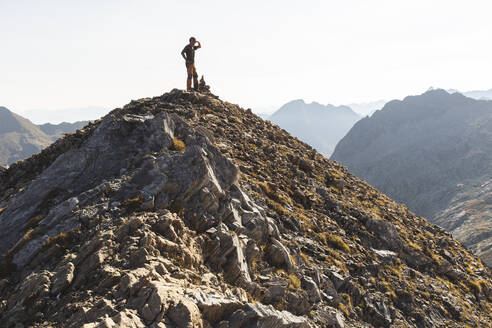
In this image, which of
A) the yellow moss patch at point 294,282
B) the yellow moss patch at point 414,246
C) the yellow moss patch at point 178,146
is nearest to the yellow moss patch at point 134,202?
the yellow moss patch at point 178,146

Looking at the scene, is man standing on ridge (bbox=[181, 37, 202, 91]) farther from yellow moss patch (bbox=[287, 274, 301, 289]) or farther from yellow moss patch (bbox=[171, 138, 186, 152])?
yellow moss patch (bbox=[287, 274, 301, 289])

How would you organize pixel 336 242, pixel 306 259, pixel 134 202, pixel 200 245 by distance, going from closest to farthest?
pixel 200 245 → pixel 134 202 → pixel 306 259 → pixel 336 242

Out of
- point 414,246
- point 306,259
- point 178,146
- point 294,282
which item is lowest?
point 414,246

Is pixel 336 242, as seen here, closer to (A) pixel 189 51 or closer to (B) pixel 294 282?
(B) pixel 294 282

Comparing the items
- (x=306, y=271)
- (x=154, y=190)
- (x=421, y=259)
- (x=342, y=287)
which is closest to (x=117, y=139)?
(x=154, y=190)

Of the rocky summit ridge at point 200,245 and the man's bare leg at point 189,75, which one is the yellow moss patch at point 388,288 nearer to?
the rocky summit ridge at point 200,245

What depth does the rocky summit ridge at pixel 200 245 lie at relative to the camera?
12.5 meters

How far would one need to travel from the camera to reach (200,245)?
623 inches

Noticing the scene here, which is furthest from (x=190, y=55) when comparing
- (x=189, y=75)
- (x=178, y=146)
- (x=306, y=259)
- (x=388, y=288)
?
(x=388, y=288)

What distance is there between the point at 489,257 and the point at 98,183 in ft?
614

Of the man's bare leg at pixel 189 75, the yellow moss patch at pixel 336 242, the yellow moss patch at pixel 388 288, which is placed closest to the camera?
the yellow moss patch at pixel 388 288

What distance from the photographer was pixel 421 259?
27.7 metres

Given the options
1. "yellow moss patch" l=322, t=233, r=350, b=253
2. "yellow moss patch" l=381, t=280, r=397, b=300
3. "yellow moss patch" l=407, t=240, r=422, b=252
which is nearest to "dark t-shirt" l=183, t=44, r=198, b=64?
"yellow moss patch" l=322, t=233, r=350, b=253

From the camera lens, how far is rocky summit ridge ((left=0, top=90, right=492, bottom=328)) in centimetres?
1247
